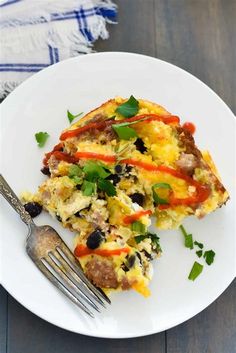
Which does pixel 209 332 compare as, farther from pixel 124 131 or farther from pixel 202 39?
pixel 202 39

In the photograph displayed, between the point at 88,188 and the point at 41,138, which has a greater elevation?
the point at 41,138

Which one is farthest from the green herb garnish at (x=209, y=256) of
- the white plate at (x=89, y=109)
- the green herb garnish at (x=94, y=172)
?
the green herb garnish at (x=94, y=172)

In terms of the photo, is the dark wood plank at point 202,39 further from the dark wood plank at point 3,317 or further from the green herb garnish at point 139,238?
the dark wood plank at point 3,317

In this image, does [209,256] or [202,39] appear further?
[202,39]

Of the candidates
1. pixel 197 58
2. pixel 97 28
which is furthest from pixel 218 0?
pixel 97 28

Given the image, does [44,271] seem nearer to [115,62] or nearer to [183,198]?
[183,198]

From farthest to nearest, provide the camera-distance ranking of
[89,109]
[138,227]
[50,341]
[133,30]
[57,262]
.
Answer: [133,30]
[89,109]
[50,341]
[57,262]
[138,227]

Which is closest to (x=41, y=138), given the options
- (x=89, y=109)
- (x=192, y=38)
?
(x=89, y=109)
